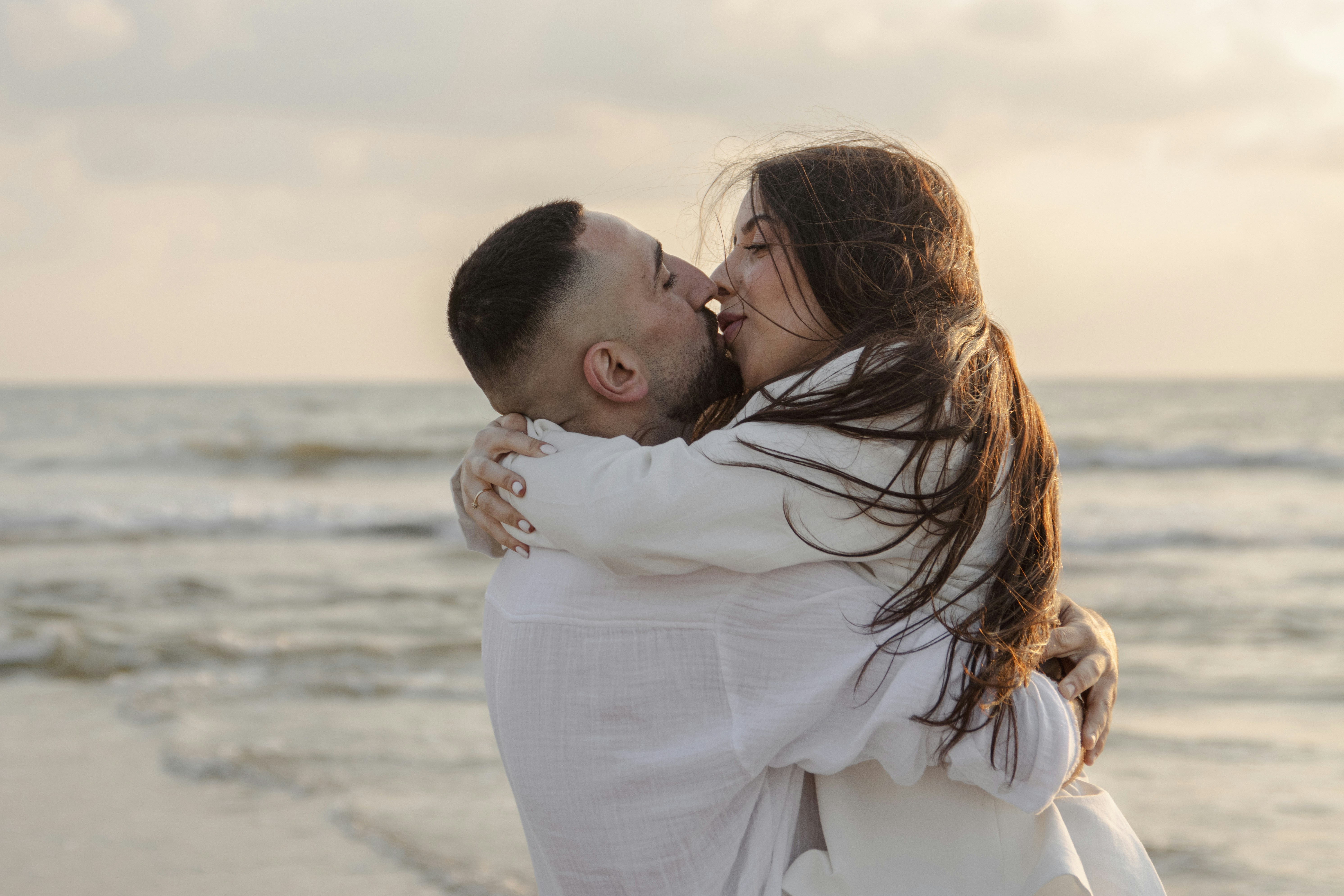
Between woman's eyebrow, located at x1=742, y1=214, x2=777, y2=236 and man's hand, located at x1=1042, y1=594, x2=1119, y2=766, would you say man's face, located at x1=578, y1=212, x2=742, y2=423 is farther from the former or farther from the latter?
man's hand, located at x1=1042, y1=594, x2=1119, y2=766

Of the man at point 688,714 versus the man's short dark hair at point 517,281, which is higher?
the man's short dark hair at point 517,281

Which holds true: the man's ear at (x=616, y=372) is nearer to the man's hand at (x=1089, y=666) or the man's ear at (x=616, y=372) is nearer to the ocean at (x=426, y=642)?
the man's hand at (x=1089, y=666)

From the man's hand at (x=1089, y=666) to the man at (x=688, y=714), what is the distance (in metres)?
0.28

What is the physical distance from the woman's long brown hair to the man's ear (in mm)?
228

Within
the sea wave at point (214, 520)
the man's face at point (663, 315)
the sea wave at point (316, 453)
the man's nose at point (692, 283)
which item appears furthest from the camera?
the sea wave at point (316, 453)

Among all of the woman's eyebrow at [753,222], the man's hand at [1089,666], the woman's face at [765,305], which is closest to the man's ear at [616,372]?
the woman's face at [765,305]

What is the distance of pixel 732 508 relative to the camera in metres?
1.53

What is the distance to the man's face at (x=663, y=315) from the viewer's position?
1.92 m

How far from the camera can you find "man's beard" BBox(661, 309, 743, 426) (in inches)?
78.6

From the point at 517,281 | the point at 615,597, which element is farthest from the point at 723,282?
the point at 615,597

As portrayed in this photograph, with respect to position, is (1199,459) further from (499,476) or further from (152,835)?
(499,476)

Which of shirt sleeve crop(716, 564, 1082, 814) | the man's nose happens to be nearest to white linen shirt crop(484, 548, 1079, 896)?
shirt sleeve crop(716, 564, 1082, 814)

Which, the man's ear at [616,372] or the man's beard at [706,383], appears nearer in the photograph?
the man's ear at [616,372]

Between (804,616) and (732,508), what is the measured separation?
205 mm
